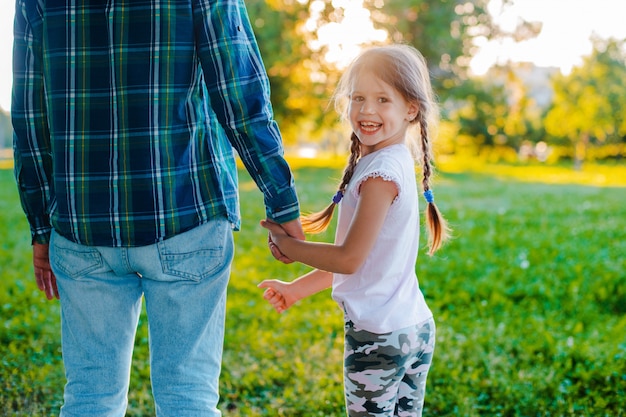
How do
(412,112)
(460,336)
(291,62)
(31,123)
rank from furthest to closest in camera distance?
1. (291,62)
2. (460,336)
3. (412,112)
4. (31,123)

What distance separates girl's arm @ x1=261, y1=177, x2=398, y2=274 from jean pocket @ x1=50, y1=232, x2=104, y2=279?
1.75 ft

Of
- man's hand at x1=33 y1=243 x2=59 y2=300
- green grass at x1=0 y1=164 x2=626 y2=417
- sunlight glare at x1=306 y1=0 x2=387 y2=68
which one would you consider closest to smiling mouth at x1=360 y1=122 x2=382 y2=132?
green grass at x1=0 y1=164 x2=626 y2=417

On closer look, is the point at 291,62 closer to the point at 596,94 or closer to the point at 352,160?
the point at 596,94

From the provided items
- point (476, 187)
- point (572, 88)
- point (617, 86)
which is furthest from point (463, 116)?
point (476, 187)

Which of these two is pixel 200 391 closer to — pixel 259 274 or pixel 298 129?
pixel 259 274

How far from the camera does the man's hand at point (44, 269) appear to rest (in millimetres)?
1910

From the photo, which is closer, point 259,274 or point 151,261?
point 151,261

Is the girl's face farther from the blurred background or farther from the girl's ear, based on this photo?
the blurred background

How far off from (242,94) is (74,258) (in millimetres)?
597

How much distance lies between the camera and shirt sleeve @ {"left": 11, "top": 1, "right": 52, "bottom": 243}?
5.57 ft

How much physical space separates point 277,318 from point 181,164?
9.33 feet

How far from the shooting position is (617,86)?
21.6 metres

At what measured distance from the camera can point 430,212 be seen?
2055 mm

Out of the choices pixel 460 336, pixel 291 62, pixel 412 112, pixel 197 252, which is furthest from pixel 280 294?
pixel 291 62
